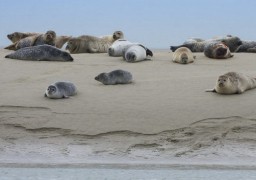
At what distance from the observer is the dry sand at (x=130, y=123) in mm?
5113

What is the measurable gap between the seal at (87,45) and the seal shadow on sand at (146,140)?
22.3ft

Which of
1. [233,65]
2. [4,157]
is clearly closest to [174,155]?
[4,157]

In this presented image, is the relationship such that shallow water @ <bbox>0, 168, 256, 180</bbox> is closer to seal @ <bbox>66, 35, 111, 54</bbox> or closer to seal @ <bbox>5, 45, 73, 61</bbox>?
seal @ <bbox>5, 45, 73, 61</bbox>

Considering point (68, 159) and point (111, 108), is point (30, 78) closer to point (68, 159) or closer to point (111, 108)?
point (111, 108)

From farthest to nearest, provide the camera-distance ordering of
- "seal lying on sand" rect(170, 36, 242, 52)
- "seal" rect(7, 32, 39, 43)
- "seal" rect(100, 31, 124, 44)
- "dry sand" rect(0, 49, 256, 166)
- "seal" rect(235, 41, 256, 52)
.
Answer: "seal" rect(7, 32, 39, 43) < "seal" rect(100, 31, 124, 44) < "seal lying on sand" rect(170, 36, 242, 52) < "seal" rect(235, 41, 256, 52) < "dry sand" rect(0, 49, 256, 166)

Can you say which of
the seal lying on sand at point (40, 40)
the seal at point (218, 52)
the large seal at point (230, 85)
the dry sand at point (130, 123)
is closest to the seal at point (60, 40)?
the seal lying on sand at point (40, 40)

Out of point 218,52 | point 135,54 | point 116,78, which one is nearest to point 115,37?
point 218,52

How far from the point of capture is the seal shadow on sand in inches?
204

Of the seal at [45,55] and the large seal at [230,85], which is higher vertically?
the seal at [45,55]

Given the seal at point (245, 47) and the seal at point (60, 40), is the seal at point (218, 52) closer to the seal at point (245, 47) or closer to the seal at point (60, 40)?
the seal at point (245, 47)

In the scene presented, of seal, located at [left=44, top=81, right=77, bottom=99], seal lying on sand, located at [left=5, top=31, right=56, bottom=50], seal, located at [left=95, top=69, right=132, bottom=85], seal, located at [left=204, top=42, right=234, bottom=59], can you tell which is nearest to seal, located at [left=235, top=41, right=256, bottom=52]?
seal, located at [left=204, top=42, right=234, bottom=59]

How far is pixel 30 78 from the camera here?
846 centimetres

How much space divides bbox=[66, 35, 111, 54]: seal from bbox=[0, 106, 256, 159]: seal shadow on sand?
680cm

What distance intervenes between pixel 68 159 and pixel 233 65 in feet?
18.4
